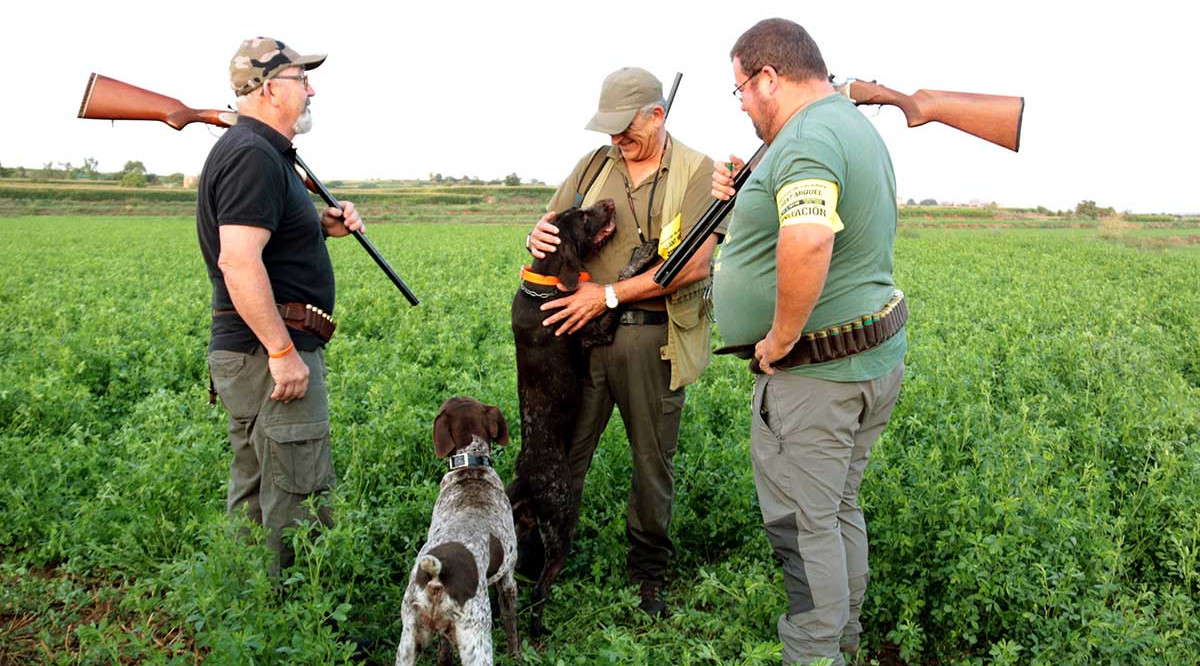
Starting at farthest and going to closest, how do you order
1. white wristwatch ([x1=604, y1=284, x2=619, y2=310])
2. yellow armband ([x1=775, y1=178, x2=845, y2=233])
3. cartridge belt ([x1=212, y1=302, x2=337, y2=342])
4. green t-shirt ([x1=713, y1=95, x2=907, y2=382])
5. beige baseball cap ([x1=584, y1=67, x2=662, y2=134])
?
1. white wristwatch ([x1=604, y1=284, x2=619, y2=310])
2. beige baseball cap ([x1=584, y1=67, x2=662, y2=134])
3. cartridge belt ([x1=212, y1=302, x2=337, y2=342])
4. green t-shirt ([x1=713, y1=95, x2=907, y2=382])
5. yellow armband ([x1=775, y1=178, x2=845, y2=233])

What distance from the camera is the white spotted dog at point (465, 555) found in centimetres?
321

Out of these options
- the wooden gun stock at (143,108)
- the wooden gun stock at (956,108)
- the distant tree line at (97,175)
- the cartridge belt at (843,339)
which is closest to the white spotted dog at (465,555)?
the cartridge belt at (843,339)

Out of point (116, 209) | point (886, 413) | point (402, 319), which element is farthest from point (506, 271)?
point (116, 209)

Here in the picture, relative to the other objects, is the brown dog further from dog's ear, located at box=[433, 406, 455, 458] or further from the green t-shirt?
the green t-shirt

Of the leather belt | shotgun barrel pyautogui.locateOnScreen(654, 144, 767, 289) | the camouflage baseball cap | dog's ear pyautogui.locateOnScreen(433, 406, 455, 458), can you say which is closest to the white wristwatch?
the leather belt

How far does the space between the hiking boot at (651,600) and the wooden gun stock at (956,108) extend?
103 inches

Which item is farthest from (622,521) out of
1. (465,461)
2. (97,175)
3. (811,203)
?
(97,175)

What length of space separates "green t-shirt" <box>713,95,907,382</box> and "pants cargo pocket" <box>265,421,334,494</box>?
195 cm

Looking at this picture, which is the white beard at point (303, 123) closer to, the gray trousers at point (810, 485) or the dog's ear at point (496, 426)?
the dog's ear at point (496, 426)

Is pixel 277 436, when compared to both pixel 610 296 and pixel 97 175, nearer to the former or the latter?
pixel 610 296

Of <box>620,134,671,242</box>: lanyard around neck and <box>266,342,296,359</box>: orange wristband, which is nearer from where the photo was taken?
<box>266,342,296,359</box>: orange wristband

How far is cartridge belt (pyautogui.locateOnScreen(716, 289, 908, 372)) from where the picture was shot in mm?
3123

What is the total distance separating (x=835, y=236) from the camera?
3.03 m

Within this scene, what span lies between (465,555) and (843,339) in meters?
1.71
